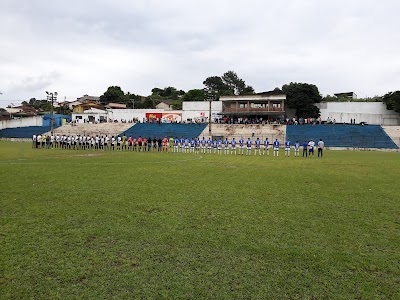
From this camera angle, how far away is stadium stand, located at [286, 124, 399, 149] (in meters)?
42.1

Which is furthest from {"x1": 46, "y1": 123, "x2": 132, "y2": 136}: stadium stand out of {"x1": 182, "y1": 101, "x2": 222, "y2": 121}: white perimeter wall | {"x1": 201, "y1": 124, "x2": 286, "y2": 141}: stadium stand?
{"x1": 201, "y1": 124, "x2": 286, "y2": 141}: stadium stand

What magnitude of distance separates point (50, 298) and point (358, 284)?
4.01 metres

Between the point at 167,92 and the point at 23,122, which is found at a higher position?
the point at 167,92

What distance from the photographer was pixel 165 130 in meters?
54.3

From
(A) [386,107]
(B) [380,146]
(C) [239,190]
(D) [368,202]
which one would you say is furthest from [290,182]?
(A) [386,107]

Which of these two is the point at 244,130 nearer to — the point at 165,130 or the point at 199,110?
the point at 165,130

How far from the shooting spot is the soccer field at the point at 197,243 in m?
4.57

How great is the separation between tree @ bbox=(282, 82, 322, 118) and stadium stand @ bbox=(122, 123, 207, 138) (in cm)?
1562

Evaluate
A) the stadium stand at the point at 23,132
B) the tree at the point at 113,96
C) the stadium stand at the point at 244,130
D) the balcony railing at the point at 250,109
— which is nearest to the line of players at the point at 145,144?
the stadium stand at the point at 244,130

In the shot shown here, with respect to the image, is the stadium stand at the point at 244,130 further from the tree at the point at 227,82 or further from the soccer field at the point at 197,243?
the tree at the point at 227,82

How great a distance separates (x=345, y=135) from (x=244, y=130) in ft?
46.6

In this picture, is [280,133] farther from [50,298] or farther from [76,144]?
[50,298]

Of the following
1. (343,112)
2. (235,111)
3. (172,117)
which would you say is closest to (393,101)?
(343,112)

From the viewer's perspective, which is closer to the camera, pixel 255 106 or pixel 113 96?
pixel 255 106
